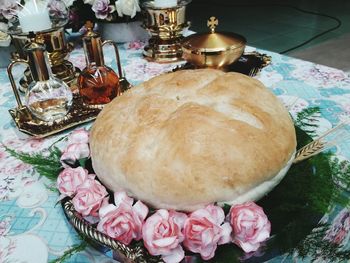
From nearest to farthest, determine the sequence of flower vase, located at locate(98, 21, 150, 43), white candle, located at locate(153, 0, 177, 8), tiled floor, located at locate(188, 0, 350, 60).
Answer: white candle, located at locate(153, 0, 177, 8) → flower vase, located at locate(98, 21, 150, 43) → tiled floor, located at locate(188, 0, 350, 60)

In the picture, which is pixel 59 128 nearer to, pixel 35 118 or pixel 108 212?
pixel 35 118

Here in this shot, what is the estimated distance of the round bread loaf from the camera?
40 centimetres

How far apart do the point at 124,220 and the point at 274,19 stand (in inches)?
135

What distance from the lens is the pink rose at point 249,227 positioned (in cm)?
36

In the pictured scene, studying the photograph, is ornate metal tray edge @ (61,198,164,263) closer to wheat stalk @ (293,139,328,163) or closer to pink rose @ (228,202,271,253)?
pink rose @ (228,202,271,253)

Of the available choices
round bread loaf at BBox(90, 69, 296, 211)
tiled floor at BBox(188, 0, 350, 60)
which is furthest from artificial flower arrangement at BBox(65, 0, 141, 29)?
tiled floor at BBox(188, 0, 350, 60)

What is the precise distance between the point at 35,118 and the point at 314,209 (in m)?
0.63

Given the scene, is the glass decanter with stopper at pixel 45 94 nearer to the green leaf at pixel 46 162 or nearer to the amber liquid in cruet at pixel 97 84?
the amber liquid in cruet at pixel 97 84

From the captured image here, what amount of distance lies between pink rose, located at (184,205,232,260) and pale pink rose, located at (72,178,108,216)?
0.11 meters

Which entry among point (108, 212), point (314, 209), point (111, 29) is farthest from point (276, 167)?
point (111, 29)

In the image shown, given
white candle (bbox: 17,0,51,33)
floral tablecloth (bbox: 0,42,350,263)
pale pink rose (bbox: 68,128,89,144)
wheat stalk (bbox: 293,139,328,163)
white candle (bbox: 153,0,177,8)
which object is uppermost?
white candle (bbox: 17,0,51,33)

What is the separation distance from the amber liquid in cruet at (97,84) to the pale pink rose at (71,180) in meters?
0.40

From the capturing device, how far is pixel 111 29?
49.2 inches

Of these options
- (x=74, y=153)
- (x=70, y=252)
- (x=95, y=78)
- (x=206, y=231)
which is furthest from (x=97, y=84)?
(x=206, y=231)
